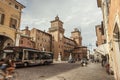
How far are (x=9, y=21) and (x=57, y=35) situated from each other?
37.9m

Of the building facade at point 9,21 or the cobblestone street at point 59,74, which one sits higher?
the building facade at point 9,21

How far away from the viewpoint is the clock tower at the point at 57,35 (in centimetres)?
5800

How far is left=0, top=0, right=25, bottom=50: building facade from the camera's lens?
20.4 meters

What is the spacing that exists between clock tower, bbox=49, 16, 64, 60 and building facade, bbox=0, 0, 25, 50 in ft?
115

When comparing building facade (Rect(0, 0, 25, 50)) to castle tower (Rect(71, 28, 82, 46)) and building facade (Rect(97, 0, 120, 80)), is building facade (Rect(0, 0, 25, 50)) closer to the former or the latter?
building facade (Rect(97, 0, 120, 80))

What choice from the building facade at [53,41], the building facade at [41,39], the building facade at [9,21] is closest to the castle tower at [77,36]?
the building facade at [53,41]

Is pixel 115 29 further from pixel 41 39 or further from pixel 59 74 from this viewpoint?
pixel 41 39

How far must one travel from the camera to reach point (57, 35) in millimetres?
58812

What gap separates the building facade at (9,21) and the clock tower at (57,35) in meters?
35.0

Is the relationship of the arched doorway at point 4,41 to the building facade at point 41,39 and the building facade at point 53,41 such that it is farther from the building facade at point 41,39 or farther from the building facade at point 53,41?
the building facade at point 41,39

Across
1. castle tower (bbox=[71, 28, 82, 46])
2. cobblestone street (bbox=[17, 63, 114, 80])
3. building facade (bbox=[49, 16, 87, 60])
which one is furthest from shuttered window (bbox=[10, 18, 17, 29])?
castle tower (bbox=[71, 28, 82, 46])

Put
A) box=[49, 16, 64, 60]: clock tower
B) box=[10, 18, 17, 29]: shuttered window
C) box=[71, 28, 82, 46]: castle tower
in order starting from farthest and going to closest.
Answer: box=[71, 28, 82, 46]: castle tower
box=[49, 16, 64, 60]: clock tower
box=[10, 18, 17, 29]: shuttered window

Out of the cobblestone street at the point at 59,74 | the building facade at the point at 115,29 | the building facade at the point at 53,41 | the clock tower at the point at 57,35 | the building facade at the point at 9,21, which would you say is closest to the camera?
the building facade at the point at 115,29

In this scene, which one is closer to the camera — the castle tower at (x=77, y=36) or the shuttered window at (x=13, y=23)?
the shuttered window at (x=13, y=23)
